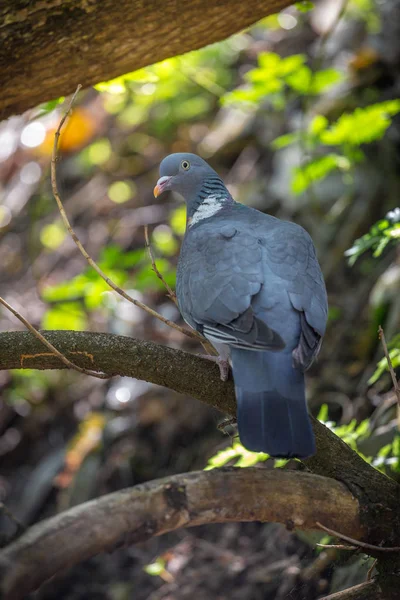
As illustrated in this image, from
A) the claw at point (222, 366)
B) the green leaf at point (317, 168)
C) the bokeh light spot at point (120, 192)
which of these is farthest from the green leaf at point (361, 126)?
the bokeh light spot at point (120, 192)

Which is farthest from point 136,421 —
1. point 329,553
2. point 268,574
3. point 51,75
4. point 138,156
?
point 138,156

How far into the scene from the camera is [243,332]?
7.23 ft

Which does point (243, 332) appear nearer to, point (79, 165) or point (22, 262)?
point (22, 262)

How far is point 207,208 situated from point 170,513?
172 centimetres

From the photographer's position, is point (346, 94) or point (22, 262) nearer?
point (346, 94)

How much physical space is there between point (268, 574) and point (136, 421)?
6.10 ft

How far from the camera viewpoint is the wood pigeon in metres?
2.03

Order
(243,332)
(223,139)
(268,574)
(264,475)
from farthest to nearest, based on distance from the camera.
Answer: (223,139)
(268,574)
(243,332)
(264,475)

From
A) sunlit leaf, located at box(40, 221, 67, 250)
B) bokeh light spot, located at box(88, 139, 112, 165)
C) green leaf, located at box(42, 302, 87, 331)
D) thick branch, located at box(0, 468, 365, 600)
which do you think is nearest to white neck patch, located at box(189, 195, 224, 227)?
thick branch, located at box(0, 468, 365, 600)

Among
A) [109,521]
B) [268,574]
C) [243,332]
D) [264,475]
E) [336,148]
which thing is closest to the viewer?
[109,521]

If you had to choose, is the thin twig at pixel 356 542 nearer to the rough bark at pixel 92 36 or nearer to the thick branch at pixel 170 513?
the thick branch at pixel 170 513

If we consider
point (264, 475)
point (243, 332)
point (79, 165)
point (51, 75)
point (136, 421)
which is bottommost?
point (136, 421)

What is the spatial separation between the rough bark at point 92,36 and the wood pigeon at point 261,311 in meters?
0.86

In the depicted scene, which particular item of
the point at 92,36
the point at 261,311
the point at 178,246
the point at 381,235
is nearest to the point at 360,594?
the point at 261,311
